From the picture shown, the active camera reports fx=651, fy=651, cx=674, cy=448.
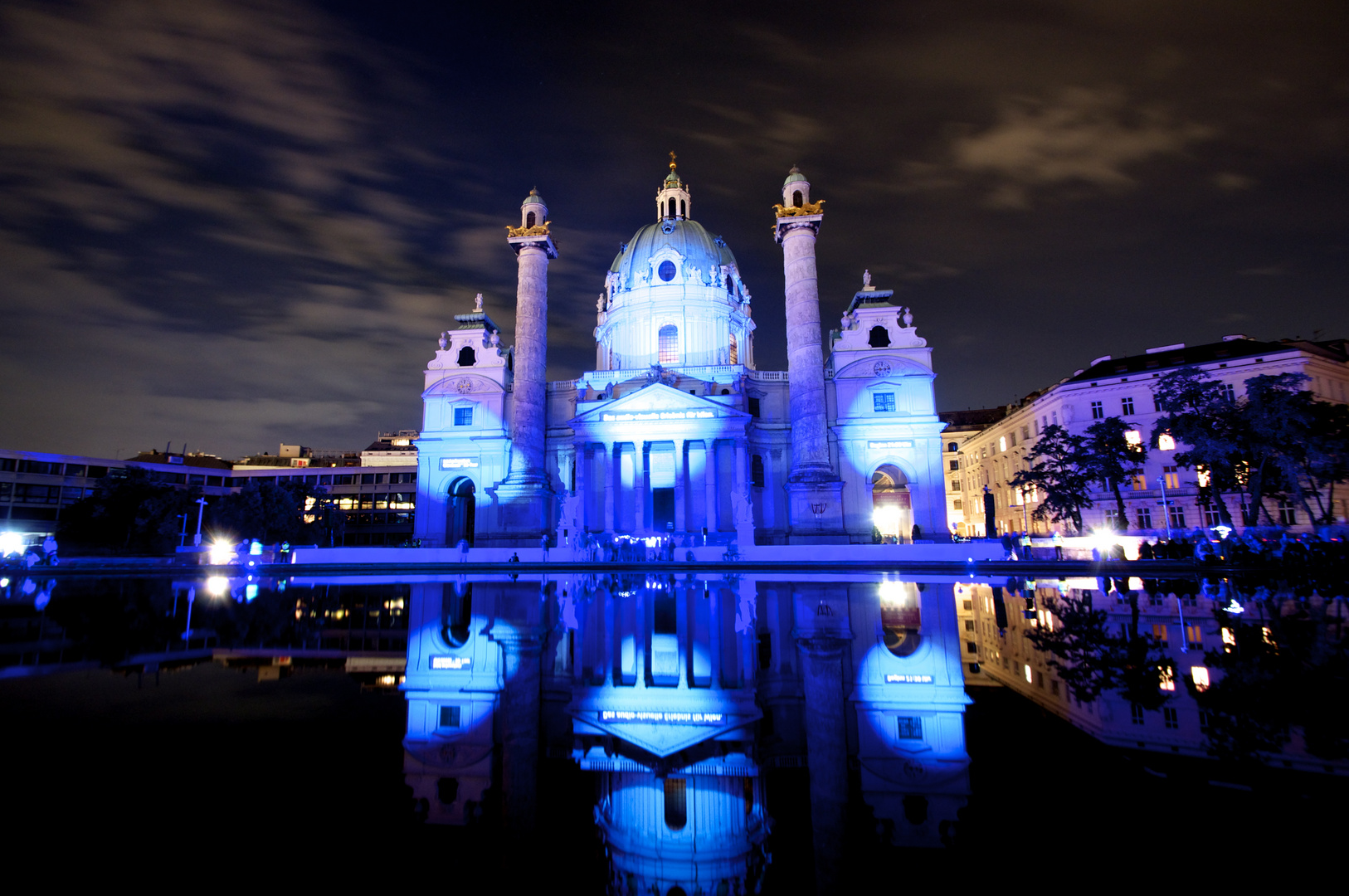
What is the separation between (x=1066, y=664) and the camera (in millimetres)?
8133

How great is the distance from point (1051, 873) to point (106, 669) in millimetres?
10097

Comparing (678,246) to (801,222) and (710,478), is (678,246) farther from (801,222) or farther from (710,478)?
(710,478)

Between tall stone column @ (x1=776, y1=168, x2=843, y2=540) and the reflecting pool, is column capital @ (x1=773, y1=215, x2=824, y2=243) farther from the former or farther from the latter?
the reflecting pool

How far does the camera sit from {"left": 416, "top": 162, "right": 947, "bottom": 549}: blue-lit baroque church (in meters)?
43.3

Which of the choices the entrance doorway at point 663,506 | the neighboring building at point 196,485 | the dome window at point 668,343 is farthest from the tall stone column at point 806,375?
the neighboring building at point 196,485

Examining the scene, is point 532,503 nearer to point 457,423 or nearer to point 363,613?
point 457,423

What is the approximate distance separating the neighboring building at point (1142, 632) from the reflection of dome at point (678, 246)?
46.1 m

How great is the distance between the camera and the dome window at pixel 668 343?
56.1 metres

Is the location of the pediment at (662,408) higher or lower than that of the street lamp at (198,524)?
higher

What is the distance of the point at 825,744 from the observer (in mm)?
5711

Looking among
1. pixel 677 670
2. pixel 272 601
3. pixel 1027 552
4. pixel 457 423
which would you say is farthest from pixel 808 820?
pixel 457 423

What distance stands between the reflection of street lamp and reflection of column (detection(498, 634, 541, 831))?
31.5 metres

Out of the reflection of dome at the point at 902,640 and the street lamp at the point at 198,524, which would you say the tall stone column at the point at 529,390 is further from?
the reflection of dome at the point at 902,640

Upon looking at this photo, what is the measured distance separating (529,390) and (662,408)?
31.8 ft
